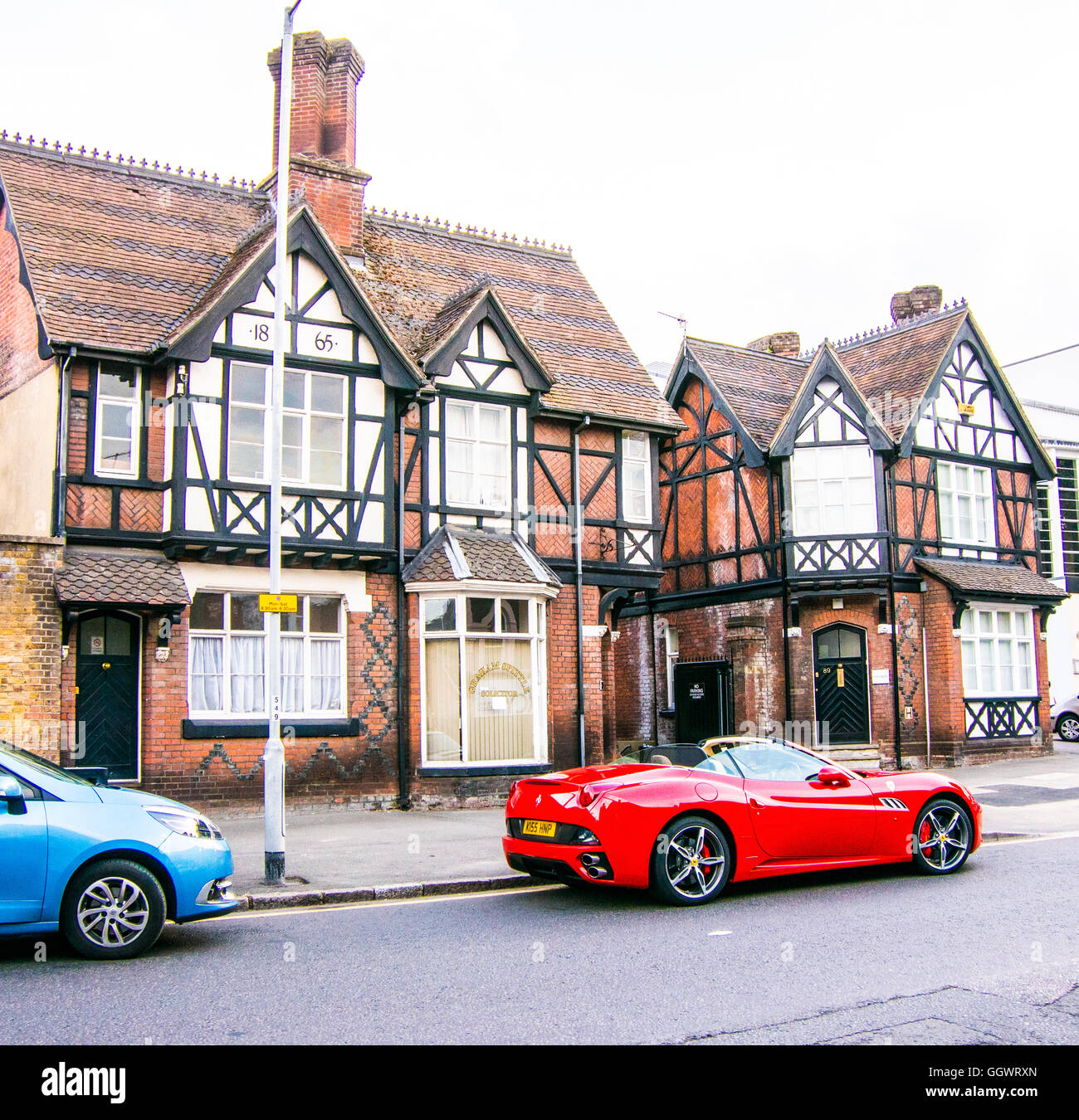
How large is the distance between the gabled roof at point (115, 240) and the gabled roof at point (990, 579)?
15.8 metres

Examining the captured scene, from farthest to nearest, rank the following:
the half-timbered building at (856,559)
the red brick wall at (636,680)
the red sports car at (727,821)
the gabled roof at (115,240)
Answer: the red brick wall at (636,680) → the half-timbered building at (856,559) → the gabled roof at (115,240) → the red sports car at (727,821)

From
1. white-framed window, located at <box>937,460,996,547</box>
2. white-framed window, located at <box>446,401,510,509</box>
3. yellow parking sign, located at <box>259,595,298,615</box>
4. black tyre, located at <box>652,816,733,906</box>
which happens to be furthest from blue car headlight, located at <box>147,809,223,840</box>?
white-framed window, located at <box>937,460,996,547</box>

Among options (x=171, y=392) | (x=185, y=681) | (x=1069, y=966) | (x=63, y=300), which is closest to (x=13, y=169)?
(x=63, y=300)

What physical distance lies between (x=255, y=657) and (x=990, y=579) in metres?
16.9

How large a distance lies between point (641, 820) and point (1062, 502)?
88.7 feet

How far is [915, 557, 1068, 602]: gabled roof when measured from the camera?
24.4 m

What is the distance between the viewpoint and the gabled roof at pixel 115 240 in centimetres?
1576

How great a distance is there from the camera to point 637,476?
2081 cm

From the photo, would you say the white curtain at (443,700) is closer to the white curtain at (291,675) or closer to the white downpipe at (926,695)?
the white curtain at (291,675)

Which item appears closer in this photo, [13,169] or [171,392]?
[171,392]

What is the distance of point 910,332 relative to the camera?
2827 cm

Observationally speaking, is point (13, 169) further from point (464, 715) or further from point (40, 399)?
point (464, 715)

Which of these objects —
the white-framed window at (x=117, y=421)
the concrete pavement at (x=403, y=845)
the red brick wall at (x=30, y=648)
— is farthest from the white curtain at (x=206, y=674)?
the white-framed window at (x=117, y=421)

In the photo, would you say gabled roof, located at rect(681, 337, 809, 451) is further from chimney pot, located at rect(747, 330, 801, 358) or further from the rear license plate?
the rear license plate
